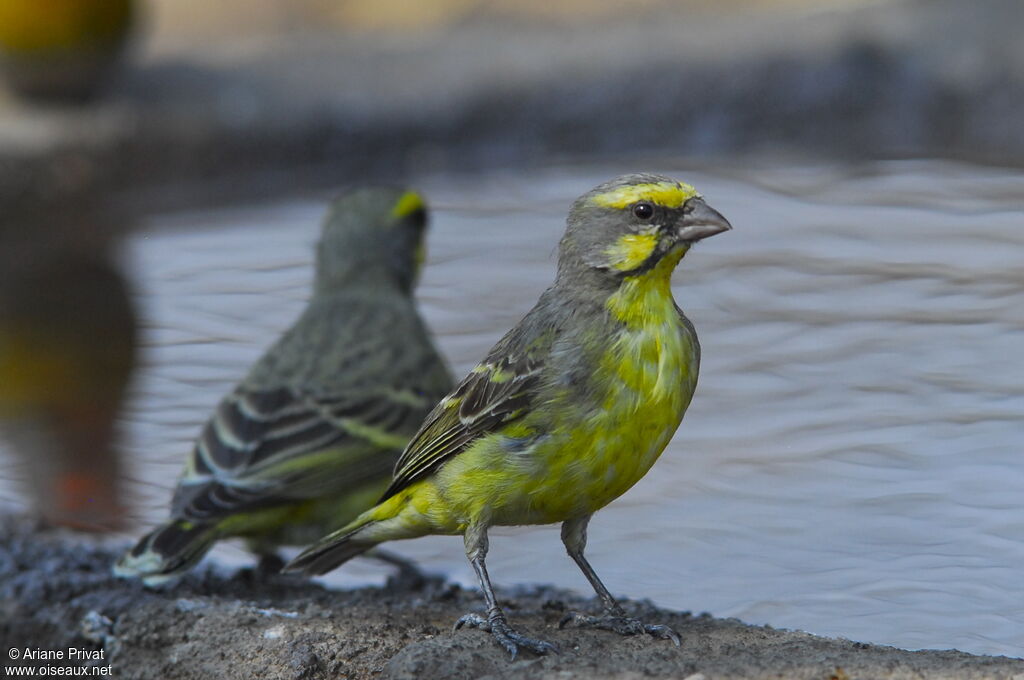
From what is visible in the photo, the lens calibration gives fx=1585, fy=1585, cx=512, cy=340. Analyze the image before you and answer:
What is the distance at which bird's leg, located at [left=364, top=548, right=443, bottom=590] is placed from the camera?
5.24 m

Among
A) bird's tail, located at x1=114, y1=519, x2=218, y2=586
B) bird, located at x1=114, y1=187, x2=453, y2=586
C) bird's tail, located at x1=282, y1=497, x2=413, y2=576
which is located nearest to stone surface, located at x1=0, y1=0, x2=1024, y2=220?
bird, located at x1=114, y1=187, x2=453, y2=586

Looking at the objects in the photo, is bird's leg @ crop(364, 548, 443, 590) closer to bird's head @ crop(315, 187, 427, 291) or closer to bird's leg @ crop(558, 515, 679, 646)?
bird's leg @ crop(558, 515, 679, 646)

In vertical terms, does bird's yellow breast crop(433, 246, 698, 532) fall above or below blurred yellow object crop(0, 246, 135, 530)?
above

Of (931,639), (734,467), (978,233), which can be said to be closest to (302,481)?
(734,467)

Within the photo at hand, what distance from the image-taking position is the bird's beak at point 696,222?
4031mm

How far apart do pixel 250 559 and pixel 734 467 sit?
179 cm

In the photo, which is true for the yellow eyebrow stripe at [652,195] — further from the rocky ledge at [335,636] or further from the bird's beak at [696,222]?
the rocky ledge at [335,636]

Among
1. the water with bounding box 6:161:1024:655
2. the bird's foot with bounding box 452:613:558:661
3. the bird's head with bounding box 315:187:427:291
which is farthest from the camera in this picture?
the bird's head with bounding box 315:187:427:291

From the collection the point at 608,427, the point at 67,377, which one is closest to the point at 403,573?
the point at 608,427

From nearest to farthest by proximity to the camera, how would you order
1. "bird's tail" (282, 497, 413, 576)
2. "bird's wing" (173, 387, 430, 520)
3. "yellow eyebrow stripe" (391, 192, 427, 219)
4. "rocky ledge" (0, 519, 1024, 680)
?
"rocky ledge" (0, 519, 1024, 680) → "bird's tail" (282, 497, 413, 576) → "bird's wing" (173, 387, 430, 520) → "yellow eyebrow stripe" (391, 192, 427, 219)

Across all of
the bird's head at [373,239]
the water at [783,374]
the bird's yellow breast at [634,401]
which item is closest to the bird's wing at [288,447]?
the water at [783,374]

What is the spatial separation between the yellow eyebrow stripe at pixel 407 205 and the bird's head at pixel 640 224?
7.76 feet

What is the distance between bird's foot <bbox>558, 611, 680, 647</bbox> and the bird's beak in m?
1.00

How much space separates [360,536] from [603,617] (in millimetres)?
767
